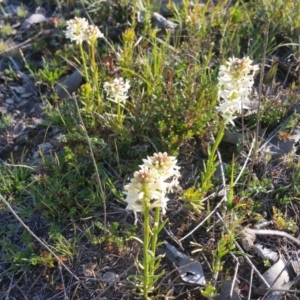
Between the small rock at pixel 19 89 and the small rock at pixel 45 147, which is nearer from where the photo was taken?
the small rock at pixel 45 147

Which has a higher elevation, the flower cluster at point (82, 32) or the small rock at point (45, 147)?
the flower cluster at point (82, 32)

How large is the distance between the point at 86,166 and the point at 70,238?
43 cm

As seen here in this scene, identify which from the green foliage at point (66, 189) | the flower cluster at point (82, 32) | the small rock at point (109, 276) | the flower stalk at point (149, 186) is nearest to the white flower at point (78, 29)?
the flower cluster at point (82, 32)

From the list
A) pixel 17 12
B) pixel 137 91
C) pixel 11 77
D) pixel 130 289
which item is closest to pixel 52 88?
pixel 11 77

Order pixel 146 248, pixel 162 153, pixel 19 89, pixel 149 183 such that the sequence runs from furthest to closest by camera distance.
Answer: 1. pixel 19 89
2. pixel 162 153
3. pixel 146 248
4. pixel 149 183

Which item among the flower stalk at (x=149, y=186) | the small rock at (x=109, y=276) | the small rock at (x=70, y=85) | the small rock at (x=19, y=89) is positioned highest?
the flower stalk at (x=149, y=186)

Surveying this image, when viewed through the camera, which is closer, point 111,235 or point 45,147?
point 111,235

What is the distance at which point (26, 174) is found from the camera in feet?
8.80

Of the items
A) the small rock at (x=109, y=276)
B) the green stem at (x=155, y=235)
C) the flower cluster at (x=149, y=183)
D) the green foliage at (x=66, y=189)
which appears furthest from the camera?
the green foliage at (x=66, y=189)

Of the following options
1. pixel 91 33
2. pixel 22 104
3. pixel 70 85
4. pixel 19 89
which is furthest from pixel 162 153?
pixel 19 89

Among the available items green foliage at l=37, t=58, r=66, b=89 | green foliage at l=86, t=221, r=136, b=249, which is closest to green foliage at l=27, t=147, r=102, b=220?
green foliage at l=86, t=221, r=136, b=249

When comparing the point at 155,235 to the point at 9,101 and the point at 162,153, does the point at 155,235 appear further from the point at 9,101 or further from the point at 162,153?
the point at 9,101

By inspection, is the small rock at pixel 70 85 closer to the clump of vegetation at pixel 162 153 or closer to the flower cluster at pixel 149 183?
the clump of vegetation at pixel 162 153

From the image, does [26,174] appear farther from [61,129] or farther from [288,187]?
[288,187]
